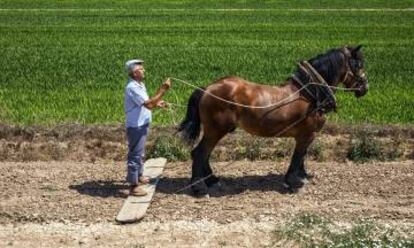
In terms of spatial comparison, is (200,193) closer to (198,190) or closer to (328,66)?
(198,190)

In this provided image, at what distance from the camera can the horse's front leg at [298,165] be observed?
10094 mm

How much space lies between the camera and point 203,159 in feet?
33.1

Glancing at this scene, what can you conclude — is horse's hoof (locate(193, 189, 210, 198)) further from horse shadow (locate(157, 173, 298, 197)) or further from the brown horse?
horse shadow (locate(157, 173, 298, 197))

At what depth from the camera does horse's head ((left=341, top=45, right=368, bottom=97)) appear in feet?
33.6

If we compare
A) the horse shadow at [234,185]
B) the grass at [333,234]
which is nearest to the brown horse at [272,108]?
the horse shadow at [234,185]

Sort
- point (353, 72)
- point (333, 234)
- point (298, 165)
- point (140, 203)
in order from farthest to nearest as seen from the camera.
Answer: point (353, 72), point (298, 165), point (140, 203), point (333, 234)

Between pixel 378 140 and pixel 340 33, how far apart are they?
2301 centimetres

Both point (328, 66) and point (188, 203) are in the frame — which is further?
point (328, 66)

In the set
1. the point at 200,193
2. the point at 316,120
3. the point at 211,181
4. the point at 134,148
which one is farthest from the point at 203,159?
the point at 316,120

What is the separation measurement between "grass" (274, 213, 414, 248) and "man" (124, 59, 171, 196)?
237cm

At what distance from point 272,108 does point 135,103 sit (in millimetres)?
1932

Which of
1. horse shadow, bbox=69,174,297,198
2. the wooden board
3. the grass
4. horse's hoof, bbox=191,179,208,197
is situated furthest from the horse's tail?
the grass

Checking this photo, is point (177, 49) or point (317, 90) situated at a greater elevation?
point (317, 90)

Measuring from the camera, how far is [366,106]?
16.1 metres
